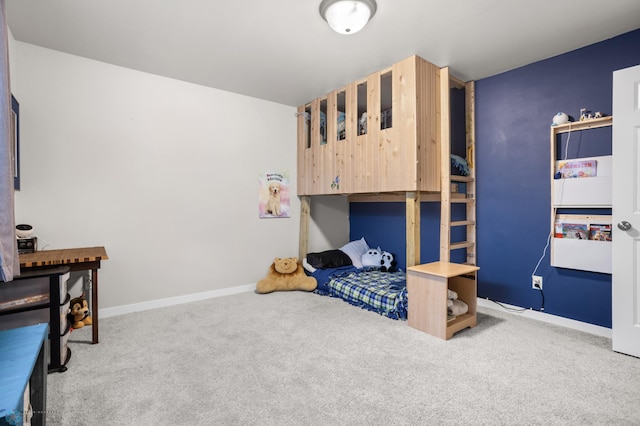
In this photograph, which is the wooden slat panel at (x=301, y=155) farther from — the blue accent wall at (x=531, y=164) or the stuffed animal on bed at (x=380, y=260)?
the blue accent wall at (x=531, y=164)

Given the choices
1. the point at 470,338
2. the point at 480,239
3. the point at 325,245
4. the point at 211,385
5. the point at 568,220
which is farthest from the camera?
the point at 325,245

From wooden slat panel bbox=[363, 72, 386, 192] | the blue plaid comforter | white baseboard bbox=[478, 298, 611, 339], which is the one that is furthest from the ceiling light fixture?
white baseboard bbox=[478, 298, 611, 339]

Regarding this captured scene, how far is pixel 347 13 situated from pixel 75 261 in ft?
8.15

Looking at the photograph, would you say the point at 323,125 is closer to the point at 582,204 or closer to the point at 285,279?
the point at 285,279

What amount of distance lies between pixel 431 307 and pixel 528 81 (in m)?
2.25

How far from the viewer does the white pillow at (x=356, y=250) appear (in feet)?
13.5

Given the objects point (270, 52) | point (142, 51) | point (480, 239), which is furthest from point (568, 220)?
point (142, 51)

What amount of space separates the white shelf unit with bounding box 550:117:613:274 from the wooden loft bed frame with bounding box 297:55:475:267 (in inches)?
27.9

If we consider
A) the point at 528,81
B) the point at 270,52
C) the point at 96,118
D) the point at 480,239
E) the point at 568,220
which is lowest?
the point at 480,239

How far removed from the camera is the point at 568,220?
103 inches

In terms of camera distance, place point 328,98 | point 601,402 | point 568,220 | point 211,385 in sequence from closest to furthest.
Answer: point 601,402, point 211,385, point 568,220, point 328,98

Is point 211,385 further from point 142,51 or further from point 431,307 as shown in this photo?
point 142,51

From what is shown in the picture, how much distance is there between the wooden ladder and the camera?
9.45 feet

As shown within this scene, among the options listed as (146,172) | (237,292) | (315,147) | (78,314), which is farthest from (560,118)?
(78,314)
